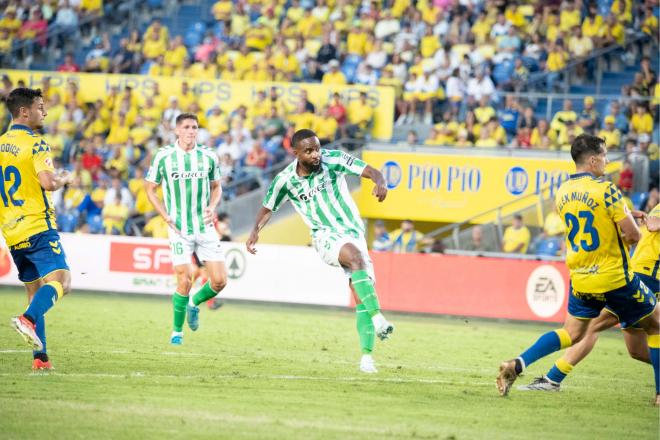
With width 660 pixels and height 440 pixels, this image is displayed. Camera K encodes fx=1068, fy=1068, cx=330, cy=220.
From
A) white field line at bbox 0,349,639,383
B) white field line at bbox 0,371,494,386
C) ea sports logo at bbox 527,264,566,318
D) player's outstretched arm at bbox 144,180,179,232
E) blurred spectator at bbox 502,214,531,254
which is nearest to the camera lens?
white field line at bbox 0,371,494,386

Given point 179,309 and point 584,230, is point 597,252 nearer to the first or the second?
point 584,230

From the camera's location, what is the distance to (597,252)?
9.20 metres

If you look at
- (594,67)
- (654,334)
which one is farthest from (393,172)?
(654,334)

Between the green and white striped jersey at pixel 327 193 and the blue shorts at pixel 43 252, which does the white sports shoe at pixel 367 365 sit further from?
the blue shorts at pixel 43 252

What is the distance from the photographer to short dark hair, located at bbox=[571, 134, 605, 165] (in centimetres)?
923

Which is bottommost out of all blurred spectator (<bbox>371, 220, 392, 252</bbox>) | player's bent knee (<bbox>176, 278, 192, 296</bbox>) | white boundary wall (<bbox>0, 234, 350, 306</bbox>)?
white boundary wall (<bbox>0, 234, 350, 306</bbox>)

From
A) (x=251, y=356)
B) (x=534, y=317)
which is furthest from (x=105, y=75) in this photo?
(x=251, y=356)

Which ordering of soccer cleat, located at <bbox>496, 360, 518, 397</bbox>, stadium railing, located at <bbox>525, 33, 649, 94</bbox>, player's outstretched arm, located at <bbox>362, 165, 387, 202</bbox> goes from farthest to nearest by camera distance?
1. stadium railing, located at <bbox>525, 33, 649, 94</bbox>
2. player's outstretched arm, located at <bbox>362, 165, 387, 202</bbox>
3. soccer cleat, located at <bbox>496, 360, 518, 397</bbox>

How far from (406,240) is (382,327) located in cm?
1136

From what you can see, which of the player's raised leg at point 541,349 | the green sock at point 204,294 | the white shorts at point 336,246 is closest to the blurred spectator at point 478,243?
the green sock at point 204,294

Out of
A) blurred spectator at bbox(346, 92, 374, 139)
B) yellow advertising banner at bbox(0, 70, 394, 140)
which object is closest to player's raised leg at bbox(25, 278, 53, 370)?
blurred spectator at bbox(346, 92, 374, 139)

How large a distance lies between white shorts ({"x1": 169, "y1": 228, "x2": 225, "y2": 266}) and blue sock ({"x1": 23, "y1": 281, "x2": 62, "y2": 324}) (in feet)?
10.5

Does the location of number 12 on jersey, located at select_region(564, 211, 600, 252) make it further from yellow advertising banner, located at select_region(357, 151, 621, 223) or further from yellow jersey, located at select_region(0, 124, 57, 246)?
yellow advertising banner, located at select_region(357, 151, 621, 223)

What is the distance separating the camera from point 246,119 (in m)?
24.7
